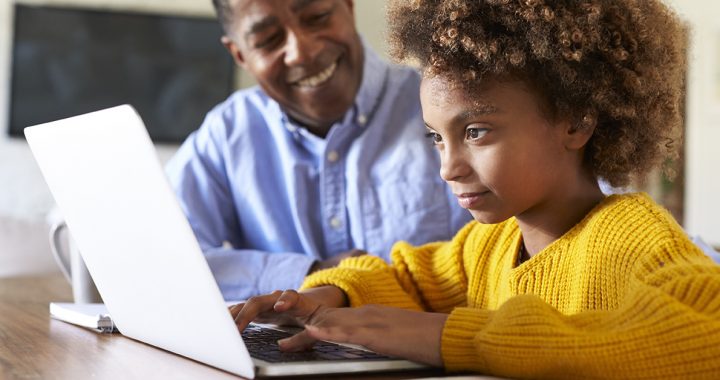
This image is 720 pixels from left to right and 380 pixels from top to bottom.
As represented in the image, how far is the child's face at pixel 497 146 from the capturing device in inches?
37.6

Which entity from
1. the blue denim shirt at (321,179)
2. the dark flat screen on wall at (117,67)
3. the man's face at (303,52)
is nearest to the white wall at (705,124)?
the dark flat screen on wall at (117,67)

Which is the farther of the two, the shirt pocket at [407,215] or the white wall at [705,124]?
the white wall at [705,124]

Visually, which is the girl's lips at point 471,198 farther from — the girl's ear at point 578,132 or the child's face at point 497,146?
the girl's ear at point 578,132

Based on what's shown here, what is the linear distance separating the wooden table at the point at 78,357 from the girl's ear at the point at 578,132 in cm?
33

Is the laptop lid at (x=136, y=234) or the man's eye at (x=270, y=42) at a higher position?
the man's eye at (x=270, y=42)

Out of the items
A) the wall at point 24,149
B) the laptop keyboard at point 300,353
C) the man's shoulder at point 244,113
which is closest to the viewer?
the laptop keyboard at point 300,353

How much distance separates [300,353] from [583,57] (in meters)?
0.42

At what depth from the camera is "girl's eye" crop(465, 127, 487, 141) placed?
0.96m

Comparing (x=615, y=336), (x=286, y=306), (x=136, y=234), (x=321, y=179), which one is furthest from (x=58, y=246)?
(x=615, y=336)

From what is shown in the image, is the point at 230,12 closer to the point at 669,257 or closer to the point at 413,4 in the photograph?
the point at 413,4

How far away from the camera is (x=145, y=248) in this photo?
79cm

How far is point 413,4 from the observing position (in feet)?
3.41

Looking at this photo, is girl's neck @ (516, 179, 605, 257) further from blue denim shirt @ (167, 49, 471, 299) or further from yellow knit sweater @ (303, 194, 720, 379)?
blue denim shirt @ (167, 49, 471, 299)

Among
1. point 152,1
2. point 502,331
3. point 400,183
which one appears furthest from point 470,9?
point 152,1
